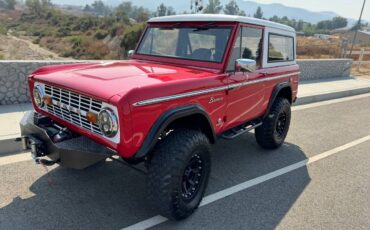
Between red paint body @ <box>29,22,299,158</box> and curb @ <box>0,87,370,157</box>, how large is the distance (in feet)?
4.63

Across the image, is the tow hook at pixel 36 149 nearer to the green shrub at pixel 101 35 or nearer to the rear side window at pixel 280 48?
the rear side window at pixel 280 48

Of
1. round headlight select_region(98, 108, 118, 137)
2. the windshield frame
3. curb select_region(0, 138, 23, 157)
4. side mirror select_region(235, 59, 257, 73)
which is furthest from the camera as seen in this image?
curb select_region(0, 138, 23, 157)

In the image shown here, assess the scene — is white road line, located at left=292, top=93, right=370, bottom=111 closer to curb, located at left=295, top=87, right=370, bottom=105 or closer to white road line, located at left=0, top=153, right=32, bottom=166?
curb, located at left=295, top=87, right=370, bottom=105

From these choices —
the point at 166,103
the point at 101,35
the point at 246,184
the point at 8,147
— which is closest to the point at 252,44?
the point at 246,184

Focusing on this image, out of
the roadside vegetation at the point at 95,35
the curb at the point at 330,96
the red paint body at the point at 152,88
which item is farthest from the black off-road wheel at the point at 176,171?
the roadside vegetation at the point at 95,35

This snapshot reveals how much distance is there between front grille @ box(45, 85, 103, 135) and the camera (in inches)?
118

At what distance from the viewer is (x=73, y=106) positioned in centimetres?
319

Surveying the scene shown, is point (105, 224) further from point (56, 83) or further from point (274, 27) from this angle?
point (274, 27)

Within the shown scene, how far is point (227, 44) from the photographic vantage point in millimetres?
4055

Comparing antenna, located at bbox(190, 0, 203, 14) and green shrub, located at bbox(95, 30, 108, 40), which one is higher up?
antenna, located at bbox(190, 0, 203, 14)

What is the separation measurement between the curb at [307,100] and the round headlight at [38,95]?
142cm

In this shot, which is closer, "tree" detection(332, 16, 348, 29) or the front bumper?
the front bumper

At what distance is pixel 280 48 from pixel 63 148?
3.81 metres

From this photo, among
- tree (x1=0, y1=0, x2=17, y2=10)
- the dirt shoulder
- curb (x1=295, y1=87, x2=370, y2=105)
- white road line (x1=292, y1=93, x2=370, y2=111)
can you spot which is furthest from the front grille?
tree (x1=0, y1=0, x2=17, y2=10)
